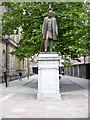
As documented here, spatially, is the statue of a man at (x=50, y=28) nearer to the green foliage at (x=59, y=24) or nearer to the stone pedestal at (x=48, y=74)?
the stone pedestal at (x=48, y=74)

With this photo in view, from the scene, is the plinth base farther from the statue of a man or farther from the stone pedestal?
the statue of a man

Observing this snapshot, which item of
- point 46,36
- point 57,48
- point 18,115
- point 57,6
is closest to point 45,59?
point 46,36

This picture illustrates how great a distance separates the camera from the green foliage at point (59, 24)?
18.2 m

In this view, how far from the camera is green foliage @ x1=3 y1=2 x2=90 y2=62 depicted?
59.9 feet

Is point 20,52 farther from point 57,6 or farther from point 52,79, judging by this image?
point 52,79

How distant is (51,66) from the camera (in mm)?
12680

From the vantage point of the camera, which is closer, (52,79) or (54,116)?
(54,116)

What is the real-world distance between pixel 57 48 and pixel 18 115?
39.2 ft

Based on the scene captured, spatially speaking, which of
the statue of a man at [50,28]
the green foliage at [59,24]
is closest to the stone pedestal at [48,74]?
the statue of a man at [50,28]

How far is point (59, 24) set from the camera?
61.9ft

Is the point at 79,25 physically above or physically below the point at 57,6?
below

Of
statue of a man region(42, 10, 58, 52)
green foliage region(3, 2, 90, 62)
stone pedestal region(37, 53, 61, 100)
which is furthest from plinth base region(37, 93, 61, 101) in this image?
green foliage region(3, 2, 90, 62)

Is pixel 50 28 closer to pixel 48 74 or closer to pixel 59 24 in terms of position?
pixel 48 74

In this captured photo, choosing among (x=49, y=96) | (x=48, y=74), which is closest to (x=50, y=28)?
Result: (x=48, y=74)
